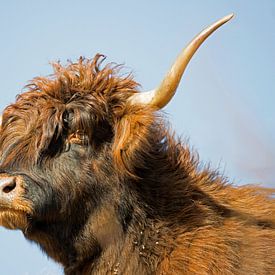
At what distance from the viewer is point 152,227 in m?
8.02

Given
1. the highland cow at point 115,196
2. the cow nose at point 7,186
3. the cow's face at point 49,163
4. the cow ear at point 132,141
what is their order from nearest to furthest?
the cow nose at point 7,186 → the cow's face at point 49,163 → the highland cow at point 115,196 → the cow ear at point 132,141

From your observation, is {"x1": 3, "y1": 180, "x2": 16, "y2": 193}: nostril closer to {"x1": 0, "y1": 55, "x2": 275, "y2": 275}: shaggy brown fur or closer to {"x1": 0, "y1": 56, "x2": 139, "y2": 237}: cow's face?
{"x1": 0, "y1": 56, "x2": 139, "y2": 237}: cow's face

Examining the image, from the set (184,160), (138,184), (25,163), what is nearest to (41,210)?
(25,163)

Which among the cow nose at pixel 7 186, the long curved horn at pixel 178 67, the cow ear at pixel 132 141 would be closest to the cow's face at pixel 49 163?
the cow nose at pixel 7 186

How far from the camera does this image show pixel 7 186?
7.41 metres

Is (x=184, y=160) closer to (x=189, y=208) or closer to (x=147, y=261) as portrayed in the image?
(x=189, y=208)

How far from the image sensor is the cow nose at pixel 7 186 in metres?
7.39

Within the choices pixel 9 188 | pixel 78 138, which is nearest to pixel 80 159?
pixel 78 138

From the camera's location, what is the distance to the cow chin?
7.45 m

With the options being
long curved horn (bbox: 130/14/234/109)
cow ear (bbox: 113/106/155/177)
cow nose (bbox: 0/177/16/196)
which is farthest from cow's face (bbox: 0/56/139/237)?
long curved horn (bbox: 130/14/234/109)

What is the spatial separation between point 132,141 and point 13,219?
4.49 ft

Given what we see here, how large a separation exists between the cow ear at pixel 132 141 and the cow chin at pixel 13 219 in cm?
107

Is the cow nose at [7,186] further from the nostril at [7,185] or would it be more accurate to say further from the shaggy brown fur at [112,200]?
the shaggy brown fur at [112,200]

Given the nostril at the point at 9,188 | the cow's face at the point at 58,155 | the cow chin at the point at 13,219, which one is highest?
the cow's face at the point at 58,155
